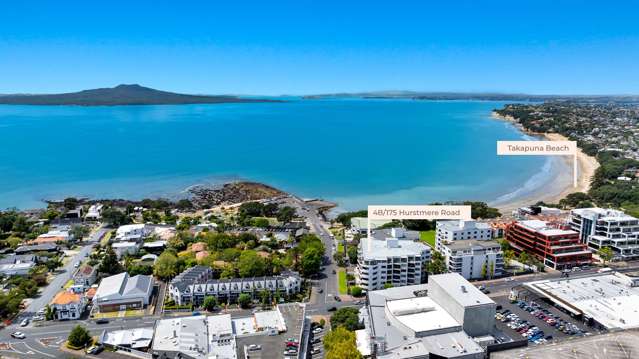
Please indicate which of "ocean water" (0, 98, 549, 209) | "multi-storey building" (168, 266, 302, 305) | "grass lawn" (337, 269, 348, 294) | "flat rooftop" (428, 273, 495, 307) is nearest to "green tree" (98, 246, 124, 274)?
"multi-storey building" (168, 266, 302, 305)

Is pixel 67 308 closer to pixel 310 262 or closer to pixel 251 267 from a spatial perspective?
pixel 251 267

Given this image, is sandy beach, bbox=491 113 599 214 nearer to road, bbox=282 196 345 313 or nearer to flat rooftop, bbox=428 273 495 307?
road, bbox=282 196 345 313

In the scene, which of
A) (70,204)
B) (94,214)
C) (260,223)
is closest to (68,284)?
(260,223)

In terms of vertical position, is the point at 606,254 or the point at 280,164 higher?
the point at 606,254

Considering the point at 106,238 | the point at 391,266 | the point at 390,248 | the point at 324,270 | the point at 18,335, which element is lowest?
the point at 106,238

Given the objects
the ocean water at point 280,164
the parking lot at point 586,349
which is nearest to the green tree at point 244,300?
the parking lot at point 586,349

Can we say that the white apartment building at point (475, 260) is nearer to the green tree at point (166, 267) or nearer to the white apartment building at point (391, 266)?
the white apartment building at point (391, 266)
